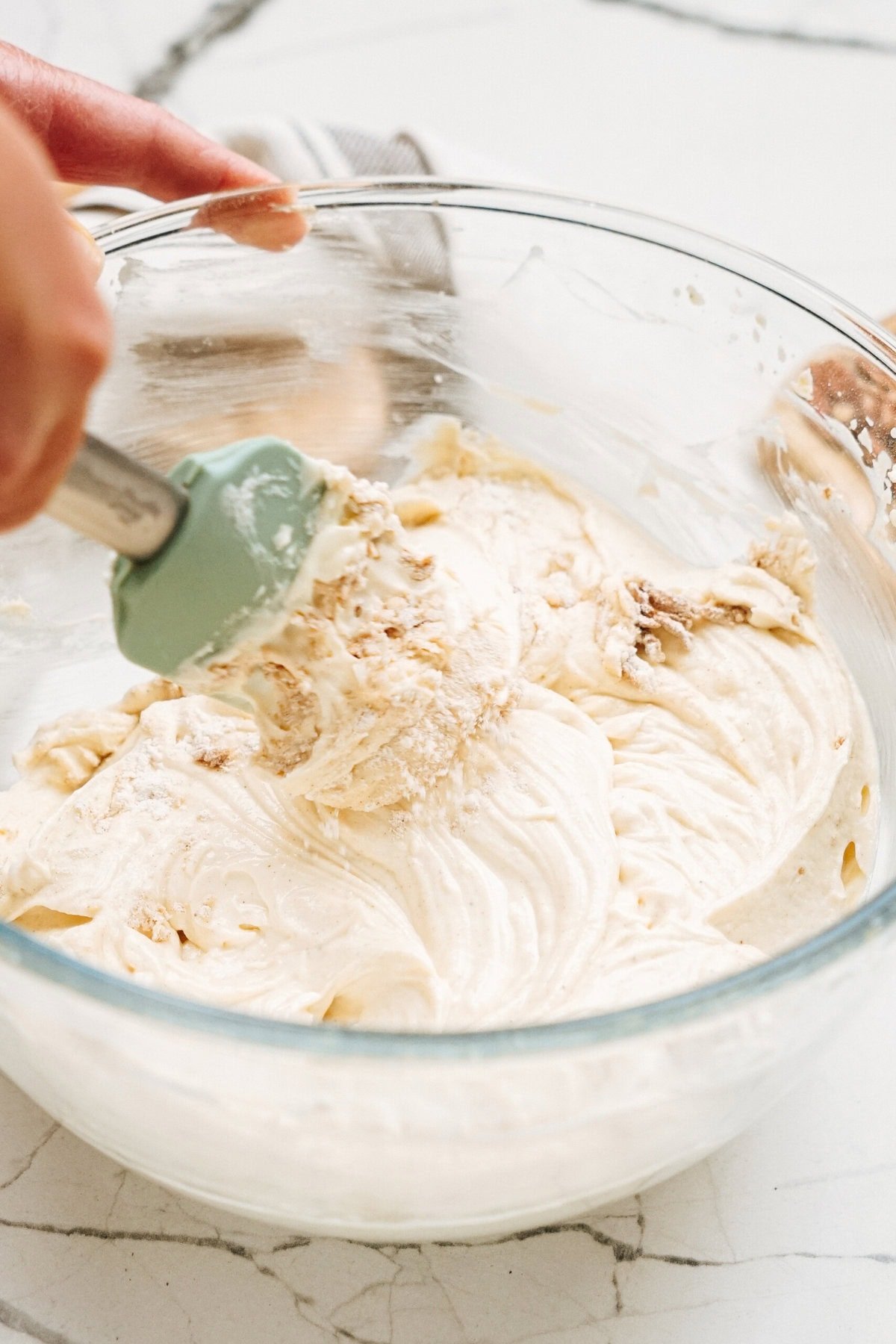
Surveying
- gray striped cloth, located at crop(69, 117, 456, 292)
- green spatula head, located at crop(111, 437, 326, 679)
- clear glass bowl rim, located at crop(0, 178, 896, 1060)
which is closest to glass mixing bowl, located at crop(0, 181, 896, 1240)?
clear glass bowl rim, located at crop(0, 178, 896, 1060)

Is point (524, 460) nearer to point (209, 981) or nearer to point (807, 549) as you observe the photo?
point (807, 549)

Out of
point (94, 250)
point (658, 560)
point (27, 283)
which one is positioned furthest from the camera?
point (658, 560)

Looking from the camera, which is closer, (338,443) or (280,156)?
(338,443)

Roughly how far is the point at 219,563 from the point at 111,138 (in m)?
0.74

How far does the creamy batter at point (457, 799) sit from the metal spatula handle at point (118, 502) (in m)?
0.13

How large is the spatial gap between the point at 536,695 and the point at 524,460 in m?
0.35

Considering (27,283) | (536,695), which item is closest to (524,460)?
(536,695)

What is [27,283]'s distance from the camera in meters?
0.62

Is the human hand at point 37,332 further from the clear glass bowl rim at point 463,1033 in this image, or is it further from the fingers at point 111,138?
the fingers at point 111,138

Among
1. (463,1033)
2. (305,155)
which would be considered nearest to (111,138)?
(305,155)

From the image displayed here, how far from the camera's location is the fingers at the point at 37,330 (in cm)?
61

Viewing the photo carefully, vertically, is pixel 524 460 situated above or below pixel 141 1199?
above

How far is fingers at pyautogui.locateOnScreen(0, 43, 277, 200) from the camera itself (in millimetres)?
1285

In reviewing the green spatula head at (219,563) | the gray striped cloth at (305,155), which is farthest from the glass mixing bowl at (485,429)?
the green spatula head at (219,563)
